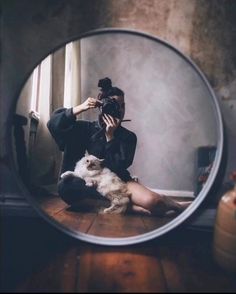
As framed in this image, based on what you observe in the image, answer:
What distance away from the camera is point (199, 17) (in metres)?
1.09

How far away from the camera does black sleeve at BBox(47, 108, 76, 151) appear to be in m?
1.12

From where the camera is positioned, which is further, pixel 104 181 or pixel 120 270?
pixel 104 181

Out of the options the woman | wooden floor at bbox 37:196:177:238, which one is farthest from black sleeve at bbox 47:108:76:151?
wooden floor at bbox 37:196:177:238

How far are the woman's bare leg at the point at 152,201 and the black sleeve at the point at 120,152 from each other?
0.24 ft

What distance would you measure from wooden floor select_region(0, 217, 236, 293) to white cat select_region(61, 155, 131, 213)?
0.17 meters

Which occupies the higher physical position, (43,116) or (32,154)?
(43,116)

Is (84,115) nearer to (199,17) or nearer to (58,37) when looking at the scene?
(58,37)

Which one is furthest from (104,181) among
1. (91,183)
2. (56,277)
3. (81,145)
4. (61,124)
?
(56,277)

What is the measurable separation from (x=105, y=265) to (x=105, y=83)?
1.95 feet

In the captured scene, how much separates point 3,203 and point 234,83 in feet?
3.08

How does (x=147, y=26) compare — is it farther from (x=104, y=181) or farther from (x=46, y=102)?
(x=104, y=181)

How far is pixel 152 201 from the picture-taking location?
1094 millimetres

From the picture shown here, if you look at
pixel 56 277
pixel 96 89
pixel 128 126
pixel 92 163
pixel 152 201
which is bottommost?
pixel 56 277

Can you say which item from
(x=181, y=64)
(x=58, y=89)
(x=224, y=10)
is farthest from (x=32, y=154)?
(x=224, y=10)
